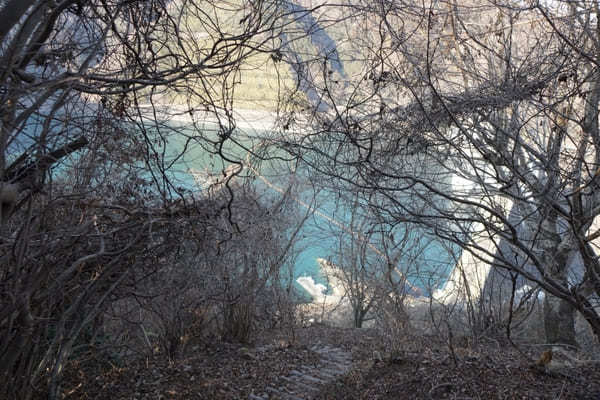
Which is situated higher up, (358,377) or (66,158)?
(66,158)

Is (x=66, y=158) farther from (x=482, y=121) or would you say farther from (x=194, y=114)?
(x=482, y=121)

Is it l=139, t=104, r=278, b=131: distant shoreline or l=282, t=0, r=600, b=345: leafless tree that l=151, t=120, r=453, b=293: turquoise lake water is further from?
l=282, t=0, r=600, b=345: leafless tree

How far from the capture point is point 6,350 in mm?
3172

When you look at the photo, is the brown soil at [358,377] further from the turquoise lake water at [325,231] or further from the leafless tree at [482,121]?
the turquoise lake water at [325,231]

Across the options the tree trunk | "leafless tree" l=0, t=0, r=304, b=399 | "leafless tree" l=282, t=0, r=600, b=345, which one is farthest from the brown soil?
the tree trunk

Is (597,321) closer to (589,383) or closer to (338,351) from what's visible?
(589,383)

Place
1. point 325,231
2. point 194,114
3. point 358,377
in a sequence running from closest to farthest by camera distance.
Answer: point 358,377
point 194,114
point 325,231

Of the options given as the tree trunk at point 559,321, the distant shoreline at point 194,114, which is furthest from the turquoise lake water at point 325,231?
the tree trunk at point 559,321

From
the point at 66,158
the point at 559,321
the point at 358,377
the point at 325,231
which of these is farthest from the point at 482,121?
the point at 325,231

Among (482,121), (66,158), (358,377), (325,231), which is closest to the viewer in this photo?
(66,158)

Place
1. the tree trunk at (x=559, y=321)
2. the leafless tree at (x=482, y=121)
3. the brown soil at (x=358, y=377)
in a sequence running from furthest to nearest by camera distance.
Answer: the tree trunk at (x=559, y=321), the brown soil at (x=358, y=377), the leafless tree at (x=482, y=121)

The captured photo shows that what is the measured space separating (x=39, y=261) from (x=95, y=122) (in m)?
0.97

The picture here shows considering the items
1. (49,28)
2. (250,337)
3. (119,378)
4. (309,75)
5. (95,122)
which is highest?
(309,75)

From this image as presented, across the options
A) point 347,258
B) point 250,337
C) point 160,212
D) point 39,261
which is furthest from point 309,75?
point 347,258
